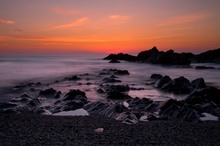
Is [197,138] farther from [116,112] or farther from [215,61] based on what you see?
[215,61]

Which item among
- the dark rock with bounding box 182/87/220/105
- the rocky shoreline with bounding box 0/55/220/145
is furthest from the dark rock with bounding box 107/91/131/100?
the dark rock with bounding box 182/87/220/105

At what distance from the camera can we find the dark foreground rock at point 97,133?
7.61m

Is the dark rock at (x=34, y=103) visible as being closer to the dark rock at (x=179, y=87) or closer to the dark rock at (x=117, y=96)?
the dark rock at (x=117, y=96)

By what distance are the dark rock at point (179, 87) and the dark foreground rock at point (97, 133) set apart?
10372mm

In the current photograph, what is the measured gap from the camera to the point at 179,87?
21.0 meters

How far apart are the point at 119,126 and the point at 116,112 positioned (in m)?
2.40

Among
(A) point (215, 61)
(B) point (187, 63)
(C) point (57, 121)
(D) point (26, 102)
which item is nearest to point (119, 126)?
(C) point (57, 121)

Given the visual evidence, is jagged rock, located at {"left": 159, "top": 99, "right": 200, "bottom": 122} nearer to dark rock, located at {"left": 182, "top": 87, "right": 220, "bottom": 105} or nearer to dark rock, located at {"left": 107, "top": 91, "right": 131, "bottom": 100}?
dark rock, located at {"left": 182, "top": 87, "right": 220, "bottom": 105}

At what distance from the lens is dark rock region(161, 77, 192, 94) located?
20.6 meters

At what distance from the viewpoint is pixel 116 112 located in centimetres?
1180

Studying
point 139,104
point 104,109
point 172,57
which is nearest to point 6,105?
point 104,109

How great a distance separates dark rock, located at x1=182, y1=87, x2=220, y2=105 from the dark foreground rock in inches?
161

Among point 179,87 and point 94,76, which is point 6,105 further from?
point 94,76

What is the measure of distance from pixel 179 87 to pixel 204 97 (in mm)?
5640
